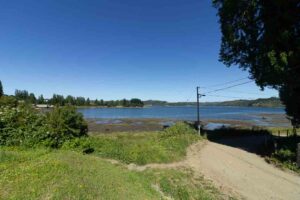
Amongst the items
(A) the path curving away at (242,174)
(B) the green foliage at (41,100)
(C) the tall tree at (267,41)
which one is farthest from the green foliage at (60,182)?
(B) the green foliage at (41,100)

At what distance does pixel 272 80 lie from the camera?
625 inches

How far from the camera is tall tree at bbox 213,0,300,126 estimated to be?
14.6 metres

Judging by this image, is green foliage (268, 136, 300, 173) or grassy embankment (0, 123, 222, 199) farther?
green foliage (268, 136, 300, 173)

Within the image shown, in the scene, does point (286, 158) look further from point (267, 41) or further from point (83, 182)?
point (83, 182)

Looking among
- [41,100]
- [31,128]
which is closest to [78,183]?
[31,128]

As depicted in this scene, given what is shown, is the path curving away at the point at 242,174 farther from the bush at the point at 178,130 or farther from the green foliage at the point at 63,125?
the green foliage at the point at 63,125

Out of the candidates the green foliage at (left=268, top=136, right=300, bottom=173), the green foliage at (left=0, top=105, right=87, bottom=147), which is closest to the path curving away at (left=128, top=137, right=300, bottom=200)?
the green foliage at (left=268, top=136, right=300, bottom=173)

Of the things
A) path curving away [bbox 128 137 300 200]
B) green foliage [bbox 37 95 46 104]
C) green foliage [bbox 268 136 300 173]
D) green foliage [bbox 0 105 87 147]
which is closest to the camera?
path curving away [bbox 128 137 300 200]

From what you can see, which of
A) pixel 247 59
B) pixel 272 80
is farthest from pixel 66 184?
pixel 247 59

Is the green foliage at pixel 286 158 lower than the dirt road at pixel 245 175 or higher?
higher

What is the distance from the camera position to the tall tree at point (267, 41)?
14617 mm

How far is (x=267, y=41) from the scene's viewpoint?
16078mm

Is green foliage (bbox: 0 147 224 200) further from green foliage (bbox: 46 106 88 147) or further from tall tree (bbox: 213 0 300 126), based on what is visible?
tall tree (bbox: 213 0 300 126)

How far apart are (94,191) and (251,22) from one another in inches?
666
